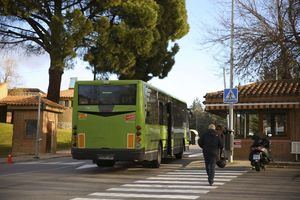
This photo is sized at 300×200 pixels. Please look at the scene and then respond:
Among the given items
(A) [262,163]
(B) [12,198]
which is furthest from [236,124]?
(B) [12,198]

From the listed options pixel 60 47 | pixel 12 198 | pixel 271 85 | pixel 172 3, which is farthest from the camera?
pixel 172 3

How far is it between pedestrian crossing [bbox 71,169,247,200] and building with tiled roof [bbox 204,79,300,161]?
19.7 ft

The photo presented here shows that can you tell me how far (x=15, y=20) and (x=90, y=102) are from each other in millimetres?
25014

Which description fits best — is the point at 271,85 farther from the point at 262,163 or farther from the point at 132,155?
the point at 132,155

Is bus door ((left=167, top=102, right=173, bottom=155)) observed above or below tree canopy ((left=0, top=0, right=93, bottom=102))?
below

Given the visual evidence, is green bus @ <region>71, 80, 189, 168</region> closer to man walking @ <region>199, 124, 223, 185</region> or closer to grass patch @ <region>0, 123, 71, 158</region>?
man walking @ <region>199, 124, 223, 185</region>

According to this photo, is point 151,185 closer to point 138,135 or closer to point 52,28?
point 138,135

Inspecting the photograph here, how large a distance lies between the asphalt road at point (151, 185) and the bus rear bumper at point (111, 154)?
1.92 feet

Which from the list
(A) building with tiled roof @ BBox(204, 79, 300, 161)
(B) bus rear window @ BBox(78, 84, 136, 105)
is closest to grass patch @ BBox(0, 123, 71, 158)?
(A) building with tiled roof @ BBox(204, 79, 300, 161)

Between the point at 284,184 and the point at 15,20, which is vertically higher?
the point at 15,20

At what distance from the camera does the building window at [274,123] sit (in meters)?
22.5

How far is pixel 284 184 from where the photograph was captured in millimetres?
13758

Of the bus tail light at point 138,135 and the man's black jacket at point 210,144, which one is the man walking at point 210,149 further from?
the bus tail light at point 138,135

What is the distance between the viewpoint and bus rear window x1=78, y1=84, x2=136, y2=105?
16703mm
